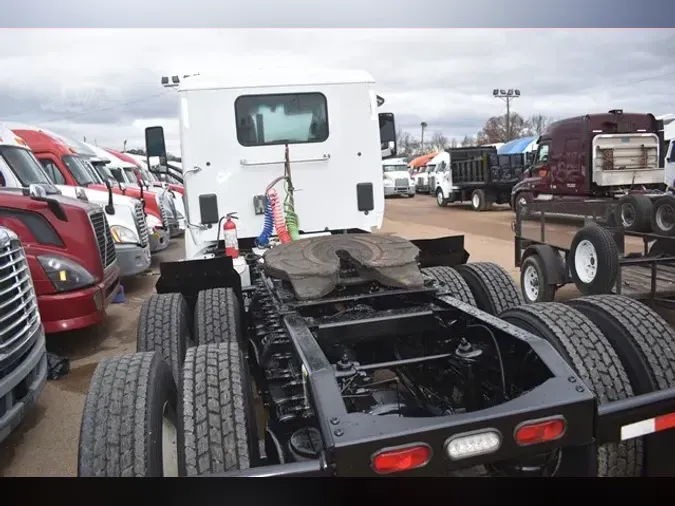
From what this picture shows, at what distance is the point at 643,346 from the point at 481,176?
687 inches

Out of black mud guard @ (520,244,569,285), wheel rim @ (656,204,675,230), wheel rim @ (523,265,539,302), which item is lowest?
wheel rim @ (523,265,539,302)

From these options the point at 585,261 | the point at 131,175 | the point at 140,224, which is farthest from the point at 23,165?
the point at 131,175

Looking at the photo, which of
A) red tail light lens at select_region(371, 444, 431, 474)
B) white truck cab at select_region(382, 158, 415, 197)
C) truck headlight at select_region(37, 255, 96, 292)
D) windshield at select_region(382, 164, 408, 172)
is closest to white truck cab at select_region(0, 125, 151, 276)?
truck headlight at select_region(37, 255, 96, 292)

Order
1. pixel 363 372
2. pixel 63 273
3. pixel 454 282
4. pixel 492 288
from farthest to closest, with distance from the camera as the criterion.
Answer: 1. pixel 63 273
2. pixel 454 282
3. pixel 492 288
4. pixel 363 372

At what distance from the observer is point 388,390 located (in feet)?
9.76

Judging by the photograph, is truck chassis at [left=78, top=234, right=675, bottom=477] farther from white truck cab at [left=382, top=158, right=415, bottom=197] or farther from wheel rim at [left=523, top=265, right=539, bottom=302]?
white truck cab at [left=382, top=158, right=415, bottom=197]

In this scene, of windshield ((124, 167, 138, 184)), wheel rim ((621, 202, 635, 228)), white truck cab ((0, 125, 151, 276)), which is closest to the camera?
wheel rim ((621, 202, 635, 228))

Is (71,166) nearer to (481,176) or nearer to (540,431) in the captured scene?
(540,431)

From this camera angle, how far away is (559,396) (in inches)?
81.1

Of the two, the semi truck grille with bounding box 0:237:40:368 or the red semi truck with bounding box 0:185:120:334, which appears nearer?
the semi truck grille with bounding box 0:237:40:368

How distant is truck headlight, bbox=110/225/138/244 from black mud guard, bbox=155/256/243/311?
12.1 feet

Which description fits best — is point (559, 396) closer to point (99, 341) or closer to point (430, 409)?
point (430, 409)

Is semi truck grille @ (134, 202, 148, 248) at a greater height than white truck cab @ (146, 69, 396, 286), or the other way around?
white truck cab @ (146, 69, 396, 286)

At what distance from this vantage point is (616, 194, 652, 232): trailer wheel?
598cm
